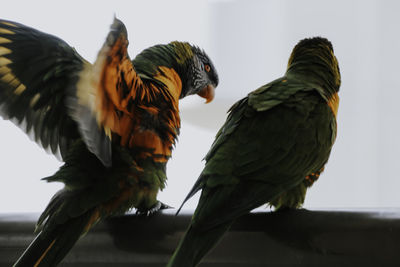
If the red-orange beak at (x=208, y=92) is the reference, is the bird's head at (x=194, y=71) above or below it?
above

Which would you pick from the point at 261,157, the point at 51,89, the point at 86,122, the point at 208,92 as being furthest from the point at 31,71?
the point at 208,92

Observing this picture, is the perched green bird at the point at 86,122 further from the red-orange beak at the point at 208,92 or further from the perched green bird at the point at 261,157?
the red-orange beak at the point at 208,92

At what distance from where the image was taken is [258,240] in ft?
1.70

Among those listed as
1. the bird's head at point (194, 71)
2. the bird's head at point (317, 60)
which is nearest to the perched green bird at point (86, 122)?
the bird's head at point (194, 71)

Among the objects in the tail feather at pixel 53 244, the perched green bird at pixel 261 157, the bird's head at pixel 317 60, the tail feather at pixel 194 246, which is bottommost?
the tail feather at pixel 53 244

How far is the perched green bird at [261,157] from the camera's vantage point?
0.48m

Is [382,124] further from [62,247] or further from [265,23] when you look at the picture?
[62,247]

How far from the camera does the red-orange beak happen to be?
1073 millimetres

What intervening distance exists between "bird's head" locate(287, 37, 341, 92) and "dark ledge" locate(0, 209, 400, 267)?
0.32 metres

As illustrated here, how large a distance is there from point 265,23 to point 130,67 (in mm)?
1010

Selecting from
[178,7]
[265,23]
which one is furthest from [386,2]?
[178,7]

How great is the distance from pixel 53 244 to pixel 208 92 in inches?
24.7

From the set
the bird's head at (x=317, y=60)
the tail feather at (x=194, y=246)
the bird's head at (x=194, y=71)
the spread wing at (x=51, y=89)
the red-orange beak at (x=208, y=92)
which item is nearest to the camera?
the tail feather at (x=194, y=246)

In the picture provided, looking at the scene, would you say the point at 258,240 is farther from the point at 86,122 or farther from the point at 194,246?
the point at 86,122
